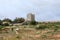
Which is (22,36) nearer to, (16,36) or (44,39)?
(16,36)

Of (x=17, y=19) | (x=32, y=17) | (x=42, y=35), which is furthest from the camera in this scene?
(x=17, y=19)

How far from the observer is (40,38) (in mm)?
24359

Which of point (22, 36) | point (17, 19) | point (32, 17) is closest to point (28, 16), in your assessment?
point (32, 17)

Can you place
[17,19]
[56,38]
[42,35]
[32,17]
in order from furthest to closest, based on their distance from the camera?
[17,19]
[32,17]
[42,35]
[56,38]

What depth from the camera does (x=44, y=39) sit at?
79.4 ft

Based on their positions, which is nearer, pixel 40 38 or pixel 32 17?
pixel 40 38

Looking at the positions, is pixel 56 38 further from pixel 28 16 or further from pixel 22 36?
pixel 28 16

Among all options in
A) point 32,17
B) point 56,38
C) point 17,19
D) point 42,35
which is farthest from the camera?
point 17,19

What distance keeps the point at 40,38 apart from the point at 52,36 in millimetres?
1536

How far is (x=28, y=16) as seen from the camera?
6259 cm

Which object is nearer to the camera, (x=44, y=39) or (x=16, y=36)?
(x=44, y=39)

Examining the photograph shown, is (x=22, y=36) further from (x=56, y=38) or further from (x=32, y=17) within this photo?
(x=32, y=17)

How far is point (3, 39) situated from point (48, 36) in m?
5.13

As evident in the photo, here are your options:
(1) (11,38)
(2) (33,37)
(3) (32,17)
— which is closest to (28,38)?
(2) (33,37)
